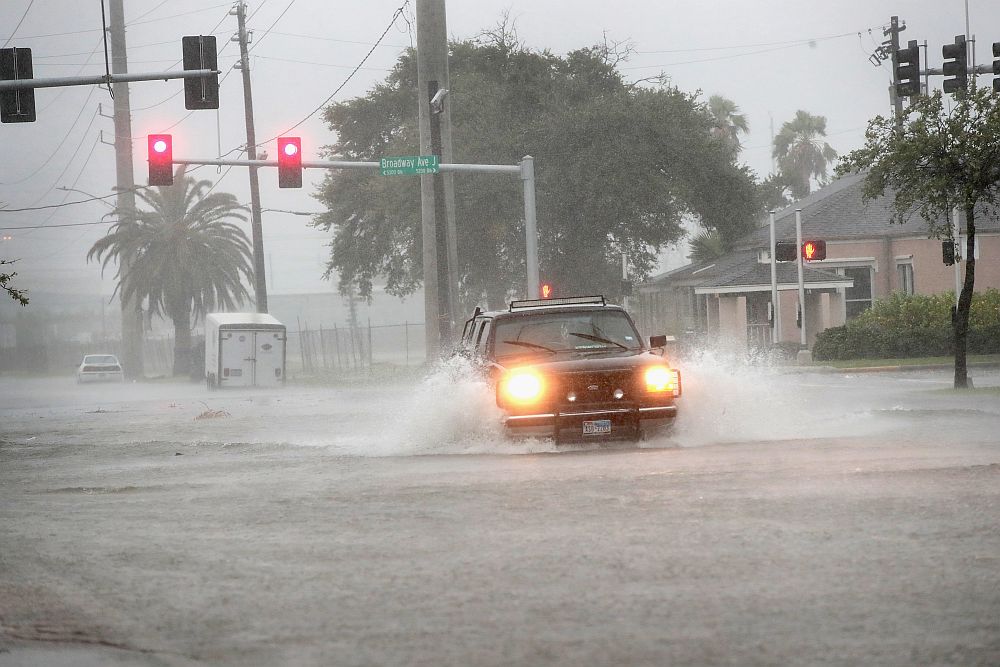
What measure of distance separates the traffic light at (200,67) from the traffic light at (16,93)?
8.72ft

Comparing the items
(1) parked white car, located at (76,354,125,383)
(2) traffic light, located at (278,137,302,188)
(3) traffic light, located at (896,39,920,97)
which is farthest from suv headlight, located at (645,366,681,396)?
(1) parked white car, located at (76,354,125,383)

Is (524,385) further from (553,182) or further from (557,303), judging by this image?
(553,182)

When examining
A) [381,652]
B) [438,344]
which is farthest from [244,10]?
[381,652]

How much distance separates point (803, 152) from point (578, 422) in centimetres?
8457

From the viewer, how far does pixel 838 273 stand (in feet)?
172

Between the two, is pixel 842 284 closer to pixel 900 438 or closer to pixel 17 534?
pixel 900 438

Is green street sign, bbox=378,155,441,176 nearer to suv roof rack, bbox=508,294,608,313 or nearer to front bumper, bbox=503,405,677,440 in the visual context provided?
suv roof rack, bbox=508,294,608,313

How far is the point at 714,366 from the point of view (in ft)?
54.0

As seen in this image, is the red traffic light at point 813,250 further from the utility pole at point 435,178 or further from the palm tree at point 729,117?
the palm tree at point 729,117

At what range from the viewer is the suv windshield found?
1570 centimetres

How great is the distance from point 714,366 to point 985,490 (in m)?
6.10

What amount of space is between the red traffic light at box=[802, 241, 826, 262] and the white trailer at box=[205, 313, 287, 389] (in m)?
18.5

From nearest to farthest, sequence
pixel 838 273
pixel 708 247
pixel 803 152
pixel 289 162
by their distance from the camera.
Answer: pixel 289 162 → pixel 838 273 → pixel 708 247 → pixel 803 152

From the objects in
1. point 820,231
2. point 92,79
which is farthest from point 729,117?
point 92,79
